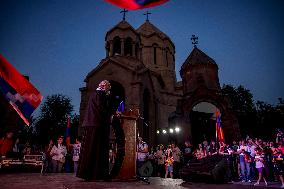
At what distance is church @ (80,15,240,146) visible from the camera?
2284 cm

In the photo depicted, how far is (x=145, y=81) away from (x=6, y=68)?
56.3 ft

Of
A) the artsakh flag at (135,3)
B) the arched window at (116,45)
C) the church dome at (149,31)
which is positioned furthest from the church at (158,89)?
the artsakh flag at (135,3)

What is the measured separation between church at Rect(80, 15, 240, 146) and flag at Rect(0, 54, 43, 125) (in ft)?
36.0

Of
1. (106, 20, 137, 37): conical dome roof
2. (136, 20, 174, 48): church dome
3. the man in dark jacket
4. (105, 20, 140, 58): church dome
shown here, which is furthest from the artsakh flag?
(136, 20, 174, 48): church dome

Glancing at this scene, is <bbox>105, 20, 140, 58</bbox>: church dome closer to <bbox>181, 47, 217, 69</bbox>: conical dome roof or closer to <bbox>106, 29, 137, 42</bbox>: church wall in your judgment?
<bbox>106, 29, 137, 42</bbox>: church wall

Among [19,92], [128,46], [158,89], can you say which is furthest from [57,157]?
[158,89]

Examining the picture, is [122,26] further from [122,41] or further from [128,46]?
[128,46]

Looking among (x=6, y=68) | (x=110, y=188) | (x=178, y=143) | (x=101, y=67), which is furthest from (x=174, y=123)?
(x=110, y=188)

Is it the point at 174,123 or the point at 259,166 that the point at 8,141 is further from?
the point at 174,123

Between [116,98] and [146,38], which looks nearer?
[116,98]

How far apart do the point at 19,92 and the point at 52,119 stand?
112ft

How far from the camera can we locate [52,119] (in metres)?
40.6

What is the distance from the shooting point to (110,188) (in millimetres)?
3812

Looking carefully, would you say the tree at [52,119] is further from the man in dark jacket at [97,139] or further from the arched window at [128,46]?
the man in dark jacket at [97,139]
